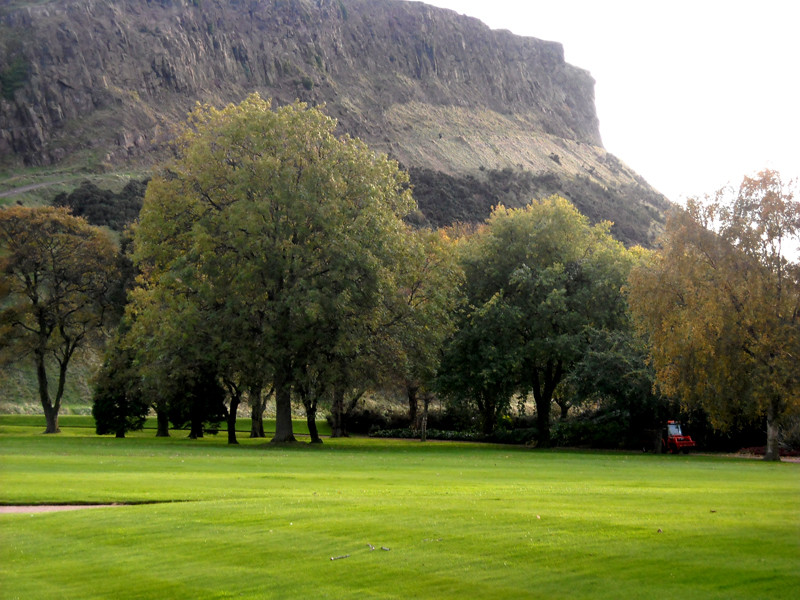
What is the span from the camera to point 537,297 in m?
45.2

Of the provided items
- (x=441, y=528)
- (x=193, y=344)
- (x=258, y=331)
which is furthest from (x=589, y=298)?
(x=441, y=528)

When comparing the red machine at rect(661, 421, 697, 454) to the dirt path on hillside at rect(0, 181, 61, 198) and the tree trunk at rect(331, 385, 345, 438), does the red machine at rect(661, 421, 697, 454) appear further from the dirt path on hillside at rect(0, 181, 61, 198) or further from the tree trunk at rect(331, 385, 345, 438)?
the dirt path on hillside at rect(0, 181, 61, 198)

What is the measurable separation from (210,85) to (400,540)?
16071 centimetres

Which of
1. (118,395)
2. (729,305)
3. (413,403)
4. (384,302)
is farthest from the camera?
(413,403)

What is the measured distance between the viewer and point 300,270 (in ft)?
126

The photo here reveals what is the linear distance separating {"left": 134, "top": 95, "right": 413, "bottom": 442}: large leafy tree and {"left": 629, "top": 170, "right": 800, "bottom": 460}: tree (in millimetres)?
13457

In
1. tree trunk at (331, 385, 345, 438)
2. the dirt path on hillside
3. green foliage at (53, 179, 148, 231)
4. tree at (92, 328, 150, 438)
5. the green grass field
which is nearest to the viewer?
the green grass field

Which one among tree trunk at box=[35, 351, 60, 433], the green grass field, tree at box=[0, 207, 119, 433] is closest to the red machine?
the green grass field

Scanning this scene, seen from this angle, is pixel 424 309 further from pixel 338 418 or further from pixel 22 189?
pixel 22 189

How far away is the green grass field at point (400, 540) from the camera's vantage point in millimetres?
9609

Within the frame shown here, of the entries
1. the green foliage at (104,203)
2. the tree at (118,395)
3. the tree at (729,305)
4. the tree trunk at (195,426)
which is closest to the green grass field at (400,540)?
the tree at (729,305)

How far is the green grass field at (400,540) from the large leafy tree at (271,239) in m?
17.9

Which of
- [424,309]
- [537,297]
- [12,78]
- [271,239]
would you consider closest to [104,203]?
[12,78]

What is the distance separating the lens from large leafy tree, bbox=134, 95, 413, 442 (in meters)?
37.6
